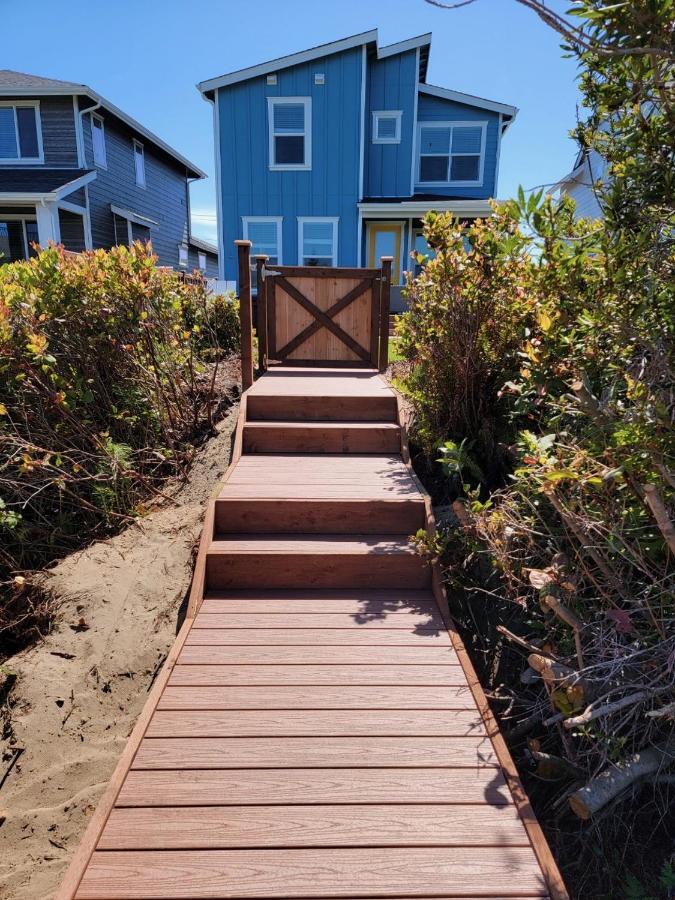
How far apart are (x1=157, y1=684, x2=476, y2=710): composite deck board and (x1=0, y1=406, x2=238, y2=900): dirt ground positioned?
61 centimetres

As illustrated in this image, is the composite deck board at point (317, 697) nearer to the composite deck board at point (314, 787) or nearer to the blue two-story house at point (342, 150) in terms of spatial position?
the composite deck board at point (314, 787)

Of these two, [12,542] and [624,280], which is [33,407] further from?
[624,280]

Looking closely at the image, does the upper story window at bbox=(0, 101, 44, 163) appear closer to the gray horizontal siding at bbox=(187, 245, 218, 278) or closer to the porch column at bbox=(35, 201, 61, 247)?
the porch column at bbox=(35, 201, 61, 247)

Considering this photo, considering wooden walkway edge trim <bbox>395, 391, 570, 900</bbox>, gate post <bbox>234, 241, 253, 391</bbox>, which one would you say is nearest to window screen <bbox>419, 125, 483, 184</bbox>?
gate post <bbox>234, 241, 253, 391</bbox>

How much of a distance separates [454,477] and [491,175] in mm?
14574

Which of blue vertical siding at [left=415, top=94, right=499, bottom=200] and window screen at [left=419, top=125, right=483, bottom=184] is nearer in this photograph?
blue vertical siding at [left=415, top=94, right=499, bottom=200]


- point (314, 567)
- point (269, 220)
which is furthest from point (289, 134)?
point (314, 567)

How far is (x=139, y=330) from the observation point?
5.29m

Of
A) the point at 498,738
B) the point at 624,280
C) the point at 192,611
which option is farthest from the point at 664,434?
the point at 192,611

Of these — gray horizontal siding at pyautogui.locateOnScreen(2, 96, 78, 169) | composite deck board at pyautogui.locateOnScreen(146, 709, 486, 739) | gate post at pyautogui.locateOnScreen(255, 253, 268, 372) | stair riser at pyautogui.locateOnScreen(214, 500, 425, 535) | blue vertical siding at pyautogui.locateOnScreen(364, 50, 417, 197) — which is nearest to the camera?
composite deck board at pyautogui.locateOnScreen(146, 709, 486, 739)

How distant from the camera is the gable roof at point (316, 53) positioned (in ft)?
46.8

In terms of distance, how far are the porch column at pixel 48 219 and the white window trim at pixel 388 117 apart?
897cm

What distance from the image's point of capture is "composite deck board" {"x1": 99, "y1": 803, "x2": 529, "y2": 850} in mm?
2082

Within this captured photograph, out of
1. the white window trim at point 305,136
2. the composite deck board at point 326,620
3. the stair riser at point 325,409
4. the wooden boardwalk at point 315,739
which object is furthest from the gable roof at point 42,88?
the composite deck board at point 326,620
